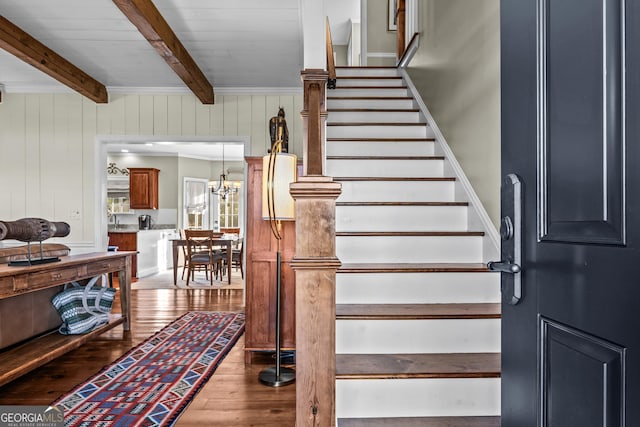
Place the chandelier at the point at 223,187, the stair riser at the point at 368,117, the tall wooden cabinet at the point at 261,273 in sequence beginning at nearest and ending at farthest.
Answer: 1. the tall wooden cabinet at the point at 261,273
2. the stair riser at the point at 368,117
3. the chandelier at the point at 223,187

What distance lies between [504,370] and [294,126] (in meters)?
4.66

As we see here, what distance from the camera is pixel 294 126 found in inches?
211

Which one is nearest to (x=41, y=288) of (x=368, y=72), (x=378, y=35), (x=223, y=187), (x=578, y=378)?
(x=578, y=378)

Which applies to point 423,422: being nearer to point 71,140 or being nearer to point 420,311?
point 420,311

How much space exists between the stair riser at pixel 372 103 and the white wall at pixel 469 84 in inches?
14.7

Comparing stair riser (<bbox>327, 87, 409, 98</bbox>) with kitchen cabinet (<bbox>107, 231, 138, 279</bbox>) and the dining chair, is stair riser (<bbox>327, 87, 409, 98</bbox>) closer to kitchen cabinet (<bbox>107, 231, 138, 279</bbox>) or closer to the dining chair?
the dining chair

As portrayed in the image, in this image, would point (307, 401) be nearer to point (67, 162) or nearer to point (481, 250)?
point (481, 250)

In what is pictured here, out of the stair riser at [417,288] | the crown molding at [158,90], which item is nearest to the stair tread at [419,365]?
the stair riser at [417,288]

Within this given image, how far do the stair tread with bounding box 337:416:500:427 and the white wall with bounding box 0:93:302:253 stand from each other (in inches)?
156

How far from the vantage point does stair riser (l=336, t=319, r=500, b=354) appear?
2.06 metres

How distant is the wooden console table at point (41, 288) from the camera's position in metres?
2.50

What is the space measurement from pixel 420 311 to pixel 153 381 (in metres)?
1.80

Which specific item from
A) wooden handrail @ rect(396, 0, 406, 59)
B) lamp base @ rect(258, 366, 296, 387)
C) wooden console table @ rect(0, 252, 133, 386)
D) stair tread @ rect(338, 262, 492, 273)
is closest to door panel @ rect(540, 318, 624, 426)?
stair tread @ rect(338, 262, 492, 273)

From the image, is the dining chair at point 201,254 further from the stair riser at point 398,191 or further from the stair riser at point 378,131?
the stair riser at point 398,191
